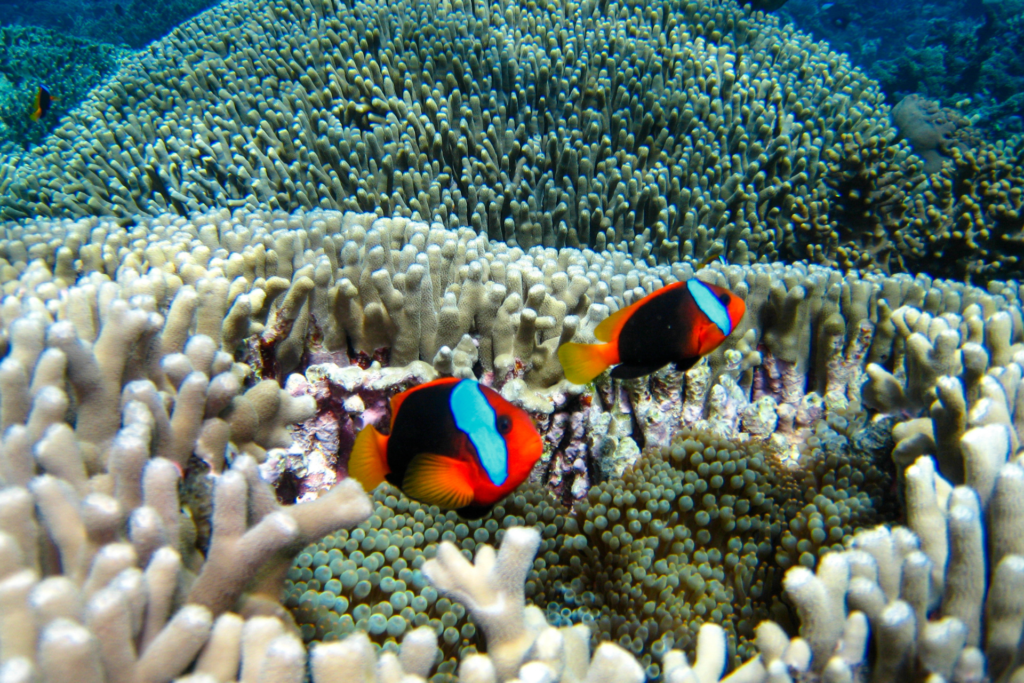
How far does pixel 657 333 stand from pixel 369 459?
1.02 meters

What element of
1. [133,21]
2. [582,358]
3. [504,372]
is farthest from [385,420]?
[133,21]

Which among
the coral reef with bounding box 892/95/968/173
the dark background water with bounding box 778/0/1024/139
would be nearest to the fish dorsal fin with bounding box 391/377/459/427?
the coral reef with bounding box 892/95/968/173

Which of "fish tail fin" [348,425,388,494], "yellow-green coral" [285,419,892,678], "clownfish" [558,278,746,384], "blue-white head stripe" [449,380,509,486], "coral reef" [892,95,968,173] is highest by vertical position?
"coral reef" [892,95,968,173]

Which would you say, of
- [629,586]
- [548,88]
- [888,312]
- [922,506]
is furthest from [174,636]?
[548,88]

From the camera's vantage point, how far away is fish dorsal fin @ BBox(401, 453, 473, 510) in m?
1.38

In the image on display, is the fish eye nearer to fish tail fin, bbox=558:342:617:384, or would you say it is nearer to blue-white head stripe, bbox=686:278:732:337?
fish tail fin, bbox=558:342:617:384

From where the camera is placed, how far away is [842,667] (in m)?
1.30

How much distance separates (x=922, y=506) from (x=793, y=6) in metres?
31.2

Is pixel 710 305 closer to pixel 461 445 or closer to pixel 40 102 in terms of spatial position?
pixel 461 445

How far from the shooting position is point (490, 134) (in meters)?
4.62

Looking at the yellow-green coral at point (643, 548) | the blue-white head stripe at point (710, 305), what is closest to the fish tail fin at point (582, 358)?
the blue-white head stripe at point (710, 305)

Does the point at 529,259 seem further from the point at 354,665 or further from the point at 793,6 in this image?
the point at 793,6

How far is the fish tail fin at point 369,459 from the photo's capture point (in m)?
1.50

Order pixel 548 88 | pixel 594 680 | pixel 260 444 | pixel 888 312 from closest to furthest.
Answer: pixel 594 680, pixel 260 444, pixel 888 312, pixel 548 88
